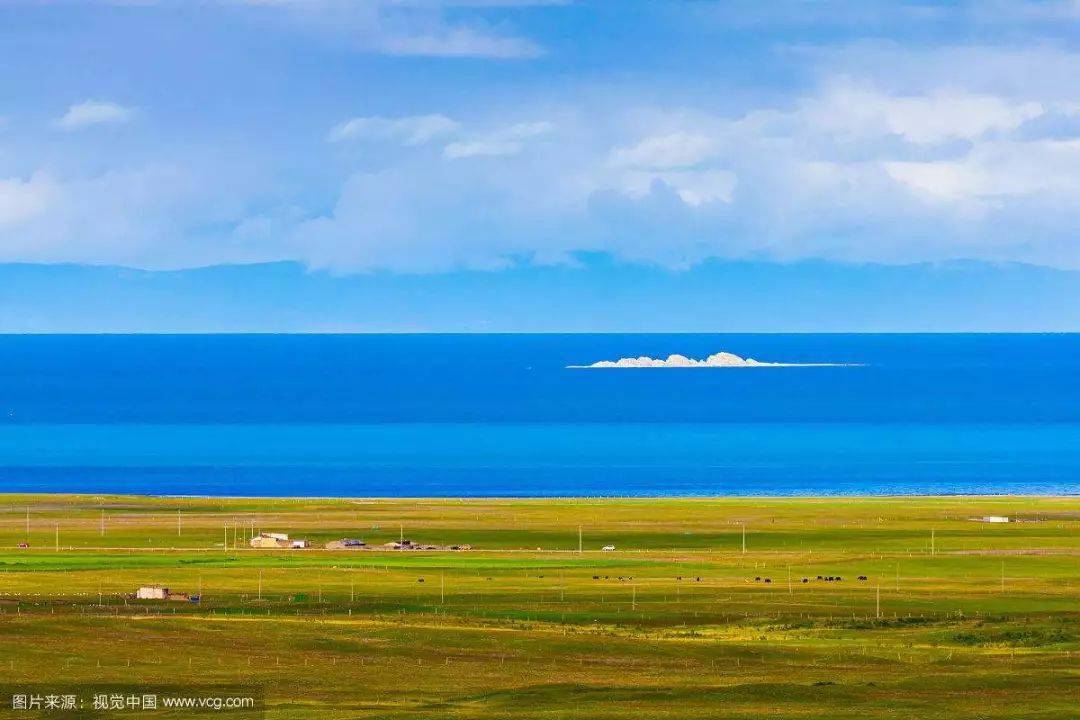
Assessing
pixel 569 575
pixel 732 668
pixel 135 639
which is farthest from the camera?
pixel 569 575

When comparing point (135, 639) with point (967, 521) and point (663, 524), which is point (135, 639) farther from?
point (967, 521)

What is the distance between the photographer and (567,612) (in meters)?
94.8

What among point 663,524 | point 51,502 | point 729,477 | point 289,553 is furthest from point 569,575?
point 729,477

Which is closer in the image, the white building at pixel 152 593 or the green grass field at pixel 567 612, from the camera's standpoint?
the green grass field at pixel 567 612

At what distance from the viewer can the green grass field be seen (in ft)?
233

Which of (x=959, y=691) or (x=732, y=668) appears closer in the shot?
(x=959, y=691)

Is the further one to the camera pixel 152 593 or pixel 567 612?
pixel 152 593

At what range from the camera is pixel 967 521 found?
14425 centimetres

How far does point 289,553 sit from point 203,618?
3238cm

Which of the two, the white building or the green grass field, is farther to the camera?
the white building

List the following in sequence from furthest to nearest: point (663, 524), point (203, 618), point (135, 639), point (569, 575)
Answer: point (663, 524) → point (569, 575) → point (203, 618) → point (135, 639)

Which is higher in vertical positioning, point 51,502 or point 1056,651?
point 51,502

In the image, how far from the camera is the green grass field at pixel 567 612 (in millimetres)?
71062

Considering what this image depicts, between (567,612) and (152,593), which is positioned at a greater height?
(152,593)
